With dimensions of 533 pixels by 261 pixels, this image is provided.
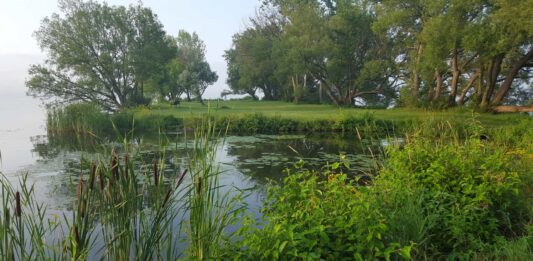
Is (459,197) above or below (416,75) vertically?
below

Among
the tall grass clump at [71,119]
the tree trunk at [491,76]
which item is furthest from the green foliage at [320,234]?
the tree trunk at [491,76]

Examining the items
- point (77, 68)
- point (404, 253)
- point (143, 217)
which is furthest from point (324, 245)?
point (77, 68)

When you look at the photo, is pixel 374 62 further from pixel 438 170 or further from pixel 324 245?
pixel 324 245

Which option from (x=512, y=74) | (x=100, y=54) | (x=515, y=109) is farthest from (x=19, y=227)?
(x=100, y=54)

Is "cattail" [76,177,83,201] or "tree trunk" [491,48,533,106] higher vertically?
"tree trunk" [491,48,533,106]

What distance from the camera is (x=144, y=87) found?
131 feet

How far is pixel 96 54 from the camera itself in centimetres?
3331

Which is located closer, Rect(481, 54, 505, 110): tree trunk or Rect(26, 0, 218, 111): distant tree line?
Rect(481, 54, 505, 110): tree trunk

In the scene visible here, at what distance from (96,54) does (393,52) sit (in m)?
26.1

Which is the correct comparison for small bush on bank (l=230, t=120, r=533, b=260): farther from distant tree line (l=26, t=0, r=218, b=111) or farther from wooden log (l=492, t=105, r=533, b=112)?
distant tree line (l=26, t=0, r=218, b=111)

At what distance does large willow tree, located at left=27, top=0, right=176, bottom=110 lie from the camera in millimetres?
32381

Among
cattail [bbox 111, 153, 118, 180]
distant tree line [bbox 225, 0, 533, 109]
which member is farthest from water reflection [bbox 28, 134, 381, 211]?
distant tree line [bbox 225, 0, 533, 109]

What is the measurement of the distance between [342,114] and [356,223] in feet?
59.0

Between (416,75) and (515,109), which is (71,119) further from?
(515,109)
